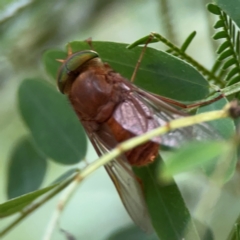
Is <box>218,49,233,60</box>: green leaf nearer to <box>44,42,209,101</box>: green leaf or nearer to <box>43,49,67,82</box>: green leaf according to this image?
<box>44,42,209,101</box>: green leaf

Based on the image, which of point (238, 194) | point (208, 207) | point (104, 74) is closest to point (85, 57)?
point (104, 74)

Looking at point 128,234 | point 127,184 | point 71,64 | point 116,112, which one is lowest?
point 128,234

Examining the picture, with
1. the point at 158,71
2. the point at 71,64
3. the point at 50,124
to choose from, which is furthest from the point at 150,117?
the point at 50,124

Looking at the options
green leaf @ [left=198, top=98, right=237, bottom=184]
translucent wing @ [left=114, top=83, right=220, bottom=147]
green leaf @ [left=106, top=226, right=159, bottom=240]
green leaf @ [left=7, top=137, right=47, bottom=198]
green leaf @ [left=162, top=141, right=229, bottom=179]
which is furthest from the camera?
green leaf @ [left=7, top=137, right=47, bottom=198]

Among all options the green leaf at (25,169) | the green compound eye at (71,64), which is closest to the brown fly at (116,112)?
the green compound eye at (71,64)

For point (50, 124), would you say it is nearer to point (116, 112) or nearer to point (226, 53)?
point (116, 112)

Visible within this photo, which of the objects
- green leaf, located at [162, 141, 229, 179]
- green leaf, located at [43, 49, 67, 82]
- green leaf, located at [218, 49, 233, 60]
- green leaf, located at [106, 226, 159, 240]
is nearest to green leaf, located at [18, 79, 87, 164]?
green leaf, located at [43, 49, 67, 82]

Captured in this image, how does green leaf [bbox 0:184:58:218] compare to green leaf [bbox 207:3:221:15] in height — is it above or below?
below
